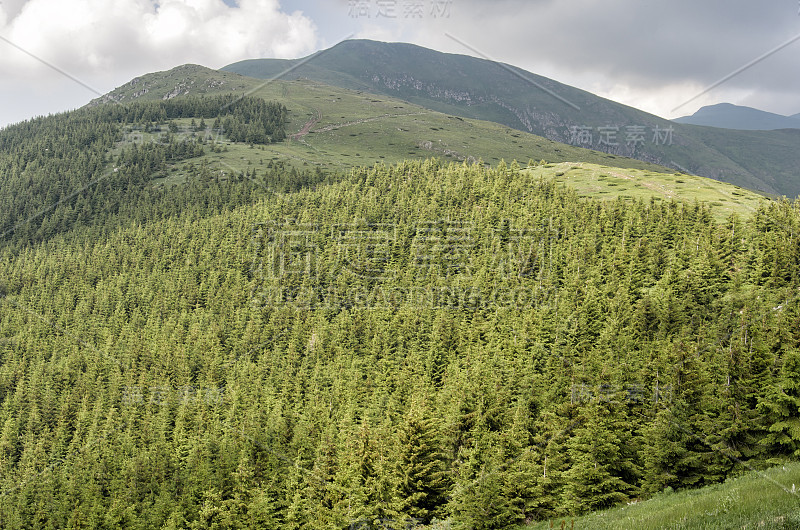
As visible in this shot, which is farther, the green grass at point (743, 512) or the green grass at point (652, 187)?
the green grass at point (652, 187)

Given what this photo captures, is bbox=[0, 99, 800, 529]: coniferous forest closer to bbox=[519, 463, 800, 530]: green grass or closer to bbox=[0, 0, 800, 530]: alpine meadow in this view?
bbox=[0, 0, 800, 530]: alpine meadow

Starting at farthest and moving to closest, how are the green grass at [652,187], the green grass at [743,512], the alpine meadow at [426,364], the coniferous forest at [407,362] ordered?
the green grass at [652,187]
the coniferous forest at [407,362]
the alpine meadow at [426,364]
the green grass at [743,512]

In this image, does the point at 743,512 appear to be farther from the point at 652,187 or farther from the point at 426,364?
the point at 652,187

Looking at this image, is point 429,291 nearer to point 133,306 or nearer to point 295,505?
point 295,505

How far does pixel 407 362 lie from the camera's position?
84.4 metres

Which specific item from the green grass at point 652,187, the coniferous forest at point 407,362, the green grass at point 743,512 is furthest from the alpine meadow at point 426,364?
the green grass at point 652,187

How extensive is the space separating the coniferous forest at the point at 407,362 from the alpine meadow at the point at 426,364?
0.41 meters

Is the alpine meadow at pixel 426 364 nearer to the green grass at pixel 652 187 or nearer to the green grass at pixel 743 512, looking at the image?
the green grass at pixel 743 512

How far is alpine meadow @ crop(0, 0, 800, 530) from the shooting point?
3638 cm

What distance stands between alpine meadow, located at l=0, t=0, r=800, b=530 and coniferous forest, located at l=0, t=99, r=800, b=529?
41 centimetres

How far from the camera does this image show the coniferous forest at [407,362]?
3803 cm

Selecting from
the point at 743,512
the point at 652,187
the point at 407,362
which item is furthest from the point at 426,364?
the point at 652,187

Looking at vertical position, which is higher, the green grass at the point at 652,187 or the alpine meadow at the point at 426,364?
the green grass at the point at 652,187

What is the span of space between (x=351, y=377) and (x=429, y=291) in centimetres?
2643
